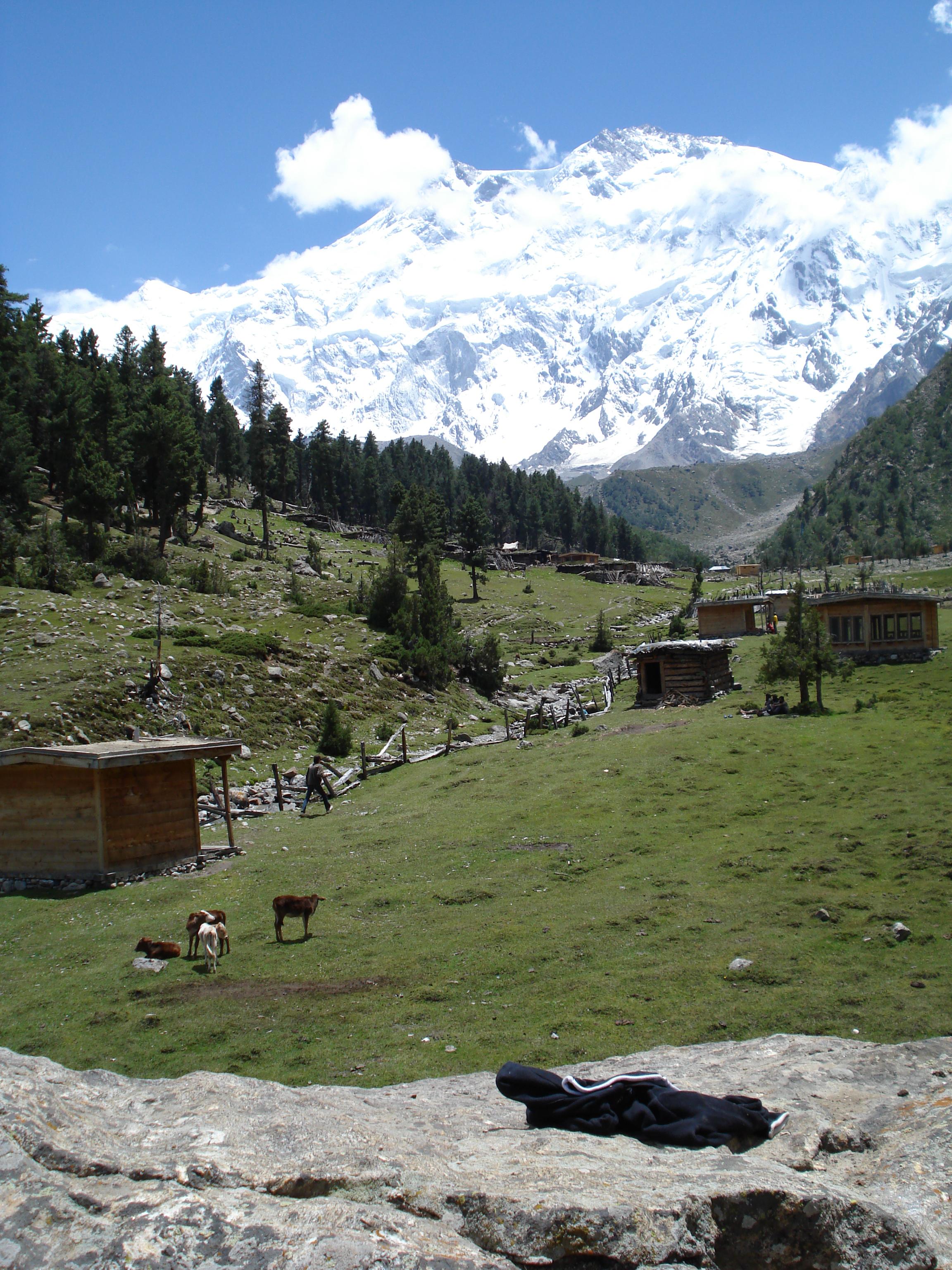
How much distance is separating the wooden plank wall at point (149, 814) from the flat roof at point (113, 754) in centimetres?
39

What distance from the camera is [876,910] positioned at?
13.4m

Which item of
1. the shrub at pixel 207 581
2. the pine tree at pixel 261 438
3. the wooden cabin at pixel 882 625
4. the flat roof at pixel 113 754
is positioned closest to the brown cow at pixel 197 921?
the flat roof at pixel 113 754

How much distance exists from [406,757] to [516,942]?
18.9 m

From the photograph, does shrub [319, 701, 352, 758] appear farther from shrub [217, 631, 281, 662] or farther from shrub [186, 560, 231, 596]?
shrub [186, 560, 231, 596]

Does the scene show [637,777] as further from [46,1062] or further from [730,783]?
[46,1062]

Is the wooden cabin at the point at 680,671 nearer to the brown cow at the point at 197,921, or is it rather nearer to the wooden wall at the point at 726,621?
the wooden wall at the point at 726,621

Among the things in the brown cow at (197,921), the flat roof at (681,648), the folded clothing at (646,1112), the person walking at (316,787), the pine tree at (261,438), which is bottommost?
the person walking at (316,787)

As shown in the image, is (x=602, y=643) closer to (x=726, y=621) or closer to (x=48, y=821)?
(x=726, y=621)

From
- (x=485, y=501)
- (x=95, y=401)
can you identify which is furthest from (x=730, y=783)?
(x=485, y=501)

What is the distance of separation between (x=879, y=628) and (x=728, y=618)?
655 inches

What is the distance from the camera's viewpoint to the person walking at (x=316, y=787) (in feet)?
86.2

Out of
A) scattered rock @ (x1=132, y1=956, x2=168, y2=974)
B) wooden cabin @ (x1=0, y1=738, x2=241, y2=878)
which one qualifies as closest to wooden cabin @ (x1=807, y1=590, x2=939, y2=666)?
wooden cabin @ (x1=0, y1=738, x2=241, y2=878)

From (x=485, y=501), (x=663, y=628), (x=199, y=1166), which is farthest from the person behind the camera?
(x=485, y=501)

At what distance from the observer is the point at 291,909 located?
14344 mm
